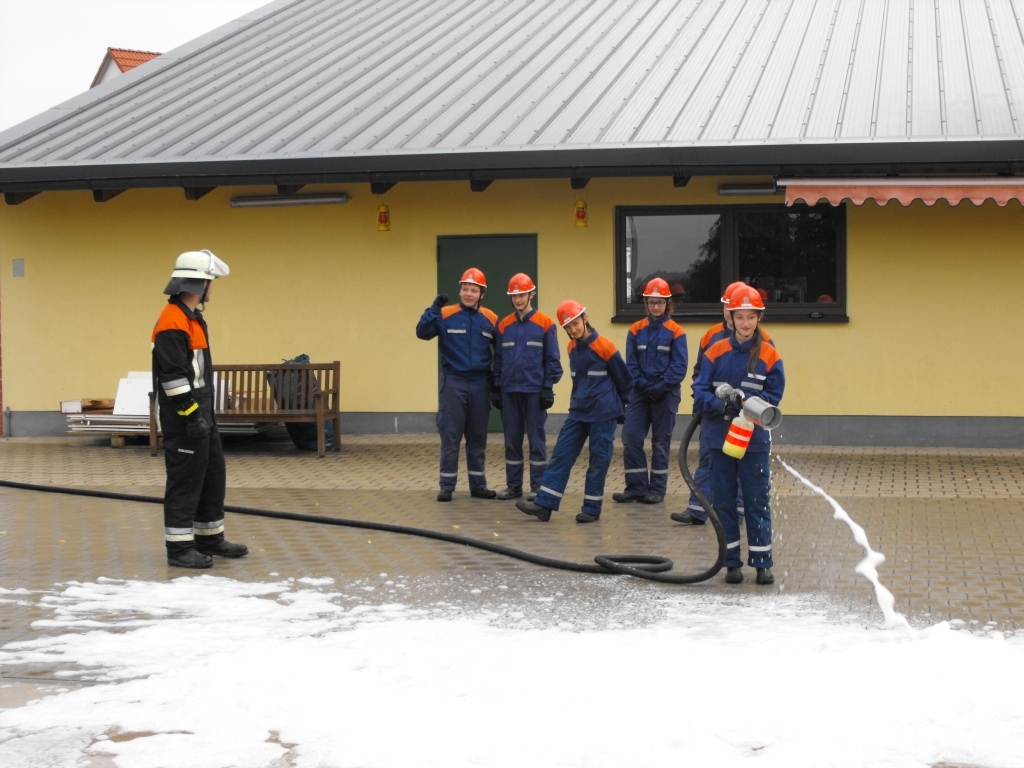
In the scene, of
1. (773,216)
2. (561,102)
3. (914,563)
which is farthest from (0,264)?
(914,563)

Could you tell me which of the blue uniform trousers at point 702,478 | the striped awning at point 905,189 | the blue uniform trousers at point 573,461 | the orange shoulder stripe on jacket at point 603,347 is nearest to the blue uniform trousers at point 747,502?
the blue uniform trousers at point 702,478

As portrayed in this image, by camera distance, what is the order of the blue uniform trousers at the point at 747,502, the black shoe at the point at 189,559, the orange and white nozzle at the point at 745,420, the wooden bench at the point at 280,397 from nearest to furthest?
the orange and white nozzle at the point at 745,420, the blue uniform trousers at the point at 747,502, the black shoe at the point at 189,559, the wooden bench at the point at 280,397

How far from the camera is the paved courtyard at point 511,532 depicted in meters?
7.30

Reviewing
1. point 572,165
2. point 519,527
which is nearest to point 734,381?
point 519,527

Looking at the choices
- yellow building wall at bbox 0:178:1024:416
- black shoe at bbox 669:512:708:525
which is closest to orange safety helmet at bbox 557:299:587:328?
black shoe at bbox 669:512:708:525

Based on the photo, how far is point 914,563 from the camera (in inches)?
311

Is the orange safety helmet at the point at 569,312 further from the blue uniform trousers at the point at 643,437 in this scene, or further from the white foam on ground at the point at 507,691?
the white foam on ground at the point at 507,691

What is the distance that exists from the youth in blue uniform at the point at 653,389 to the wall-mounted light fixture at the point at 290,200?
5662mm

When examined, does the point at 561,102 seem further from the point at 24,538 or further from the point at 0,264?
the point at 24,538

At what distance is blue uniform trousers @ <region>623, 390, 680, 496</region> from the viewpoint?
10.5 m

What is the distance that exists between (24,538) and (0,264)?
7.91 meters

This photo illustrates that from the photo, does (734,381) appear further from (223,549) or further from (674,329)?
(223,549)

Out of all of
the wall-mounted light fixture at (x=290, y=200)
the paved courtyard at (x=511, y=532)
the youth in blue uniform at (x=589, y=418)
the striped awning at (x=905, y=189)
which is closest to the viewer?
the paved courtyard at (x=511, y=532)

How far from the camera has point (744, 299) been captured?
7535 millimetres
